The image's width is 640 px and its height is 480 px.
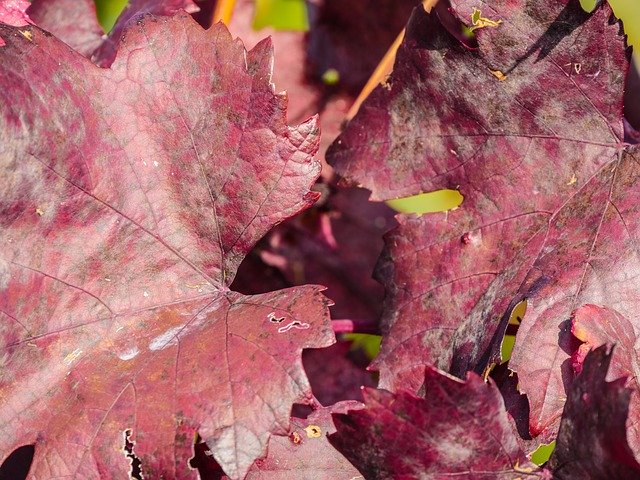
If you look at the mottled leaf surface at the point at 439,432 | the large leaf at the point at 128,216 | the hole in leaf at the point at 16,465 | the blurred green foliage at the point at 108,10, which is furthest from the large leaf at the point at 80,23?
the mottled leaf surface at the point at 439,432

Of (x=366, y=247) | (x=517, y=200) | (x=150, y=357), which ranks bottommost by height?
(x=366, y=247)

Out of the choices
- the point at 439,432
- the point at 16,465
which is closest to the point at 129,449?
the point at 16,465

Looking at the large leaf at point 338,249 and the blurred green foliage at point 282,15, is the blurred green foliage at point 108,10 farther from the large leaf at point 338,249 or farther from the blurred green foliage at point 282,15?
the large leaf at point 338,249

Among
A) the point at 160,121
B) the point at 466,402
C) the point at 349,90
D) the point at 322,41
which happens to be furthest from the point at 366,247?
the point at 466,402

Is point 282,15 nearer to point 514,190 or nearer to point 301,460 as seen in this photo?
point 514,190

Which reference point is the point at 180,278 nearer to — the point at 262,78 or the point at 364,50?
the point at 262,78
